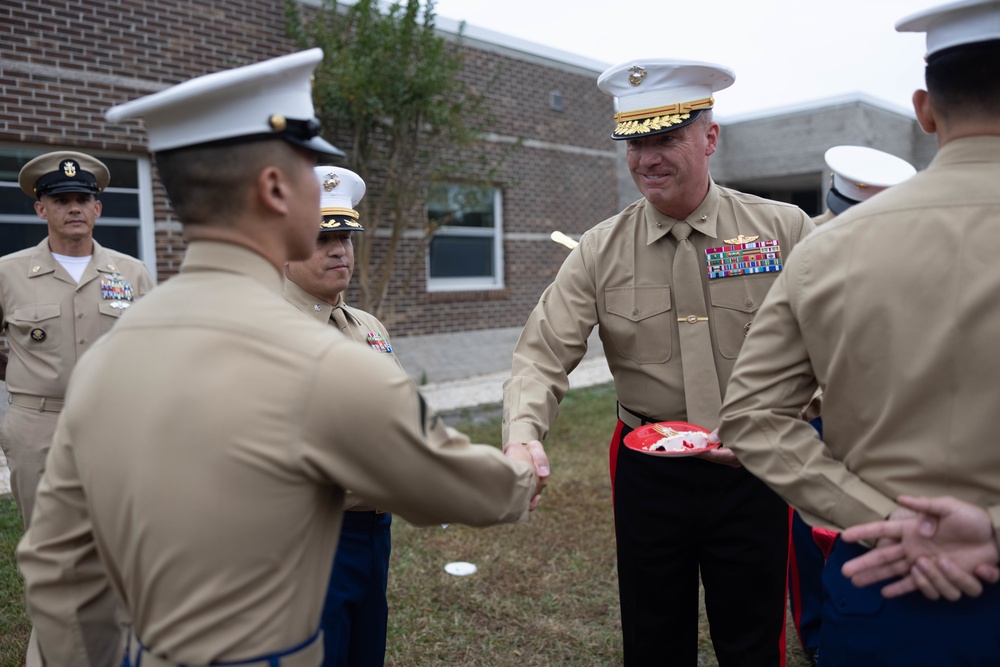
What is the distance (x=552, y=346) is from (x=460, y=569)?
2273mm

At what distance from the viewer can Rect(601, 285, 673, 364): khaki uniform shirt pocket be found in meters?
2.87

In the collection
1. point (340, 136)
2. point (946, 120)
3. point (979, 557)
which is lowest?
point (979, 557)

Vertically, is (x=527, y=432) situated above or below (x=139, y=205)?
below

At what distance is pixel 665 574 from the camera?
2869 mm

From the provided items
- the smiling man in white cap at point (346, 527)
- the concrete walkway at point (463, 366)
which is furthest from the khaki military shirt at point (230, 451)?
the concrete walkway at point (463, 366)

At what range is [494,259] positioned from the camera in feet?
38.2

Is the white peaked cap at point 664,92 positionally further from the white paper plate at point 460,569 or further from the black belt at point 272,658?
the white paper plate at point 460,569

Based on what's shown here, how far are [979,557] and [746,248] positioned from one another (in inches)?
61.1

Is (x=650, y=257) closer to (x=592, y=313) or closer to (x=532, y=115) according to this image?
(x=592, y=313)

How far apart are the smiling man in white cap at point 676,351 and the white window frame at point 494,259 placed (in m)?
8.04

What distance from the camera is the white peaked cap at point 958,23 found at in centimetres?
147

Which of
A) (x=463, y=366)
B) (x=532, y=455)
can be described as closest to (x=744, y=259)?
(x=532, y=455)

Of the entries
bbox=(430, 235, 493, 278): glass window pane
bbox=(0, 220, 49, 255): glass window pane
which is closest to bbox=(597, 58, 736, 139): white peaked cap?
bbox=(0, 220, 49, 255): glass window pane

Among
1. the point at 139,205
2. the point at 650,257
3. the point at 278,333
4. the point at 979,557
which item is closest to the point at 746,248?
the point at 650,257
